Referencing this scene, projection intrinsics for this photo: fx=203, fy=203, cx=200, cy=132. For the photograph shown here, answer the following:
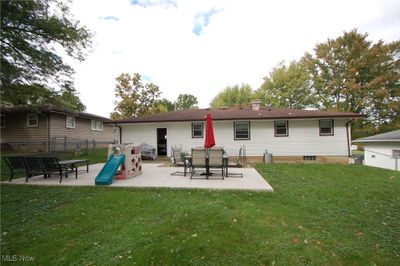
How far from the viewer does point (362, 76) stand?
24734mm

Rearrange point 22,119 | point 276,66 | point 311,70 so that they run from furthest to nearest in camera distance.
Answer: point 276,66 < point 311,70 < point 22,119

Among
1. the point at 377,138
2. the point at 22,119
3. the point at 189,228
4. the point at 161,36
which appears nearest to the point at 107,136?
the point at 22,119

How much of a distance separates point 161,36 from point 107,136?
51.9 feet

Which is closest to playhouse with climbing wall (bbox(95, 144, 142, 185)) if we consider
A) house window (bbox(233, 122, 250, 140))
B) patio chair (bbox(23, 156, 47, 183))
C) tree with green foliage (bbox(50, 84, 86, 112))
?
patio chair (bbox(23, 156, 47, 183))

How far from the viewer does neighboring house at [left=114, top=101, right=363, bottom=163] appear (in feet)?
43.0

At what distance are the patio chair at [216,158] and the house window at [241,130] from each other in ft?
22.2

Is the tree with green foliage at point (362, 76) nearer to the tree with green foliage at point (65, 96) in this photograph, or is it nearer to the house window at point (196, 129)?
the house window at point (196, 129)

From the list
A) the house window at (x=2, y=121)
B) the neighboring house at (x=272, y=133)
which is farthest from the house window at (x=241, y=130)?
the house window at (x=2, y=121)

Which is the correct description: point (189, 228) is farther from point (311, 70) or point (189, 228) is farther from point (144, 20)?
→ point (311, 70)

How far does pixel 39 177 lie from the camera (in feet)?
25.4

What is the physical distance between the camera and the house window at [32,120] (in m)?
15.9

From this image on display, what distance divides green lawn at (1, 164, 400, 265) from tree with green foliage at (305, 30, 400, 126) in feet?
77.7

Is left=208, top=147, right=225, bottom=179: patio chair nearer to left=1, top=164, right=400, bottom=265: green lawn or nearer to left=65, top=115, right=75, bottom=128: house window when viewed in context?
left=1, top=164, right=400, bottom=265: green lawn

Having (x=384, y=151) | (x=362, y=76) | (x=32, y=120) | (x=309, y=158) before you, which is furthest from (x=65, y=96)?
(x=362, y=76)
